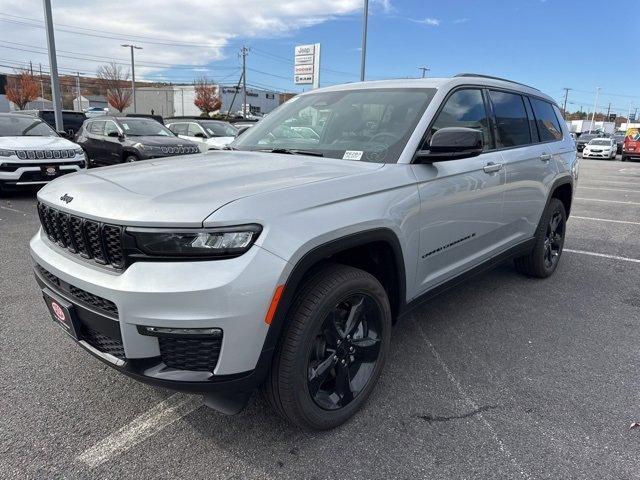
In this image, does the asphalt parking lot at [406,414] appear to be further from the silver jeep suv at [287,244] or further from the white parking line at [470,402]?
the silver jeep suv at [287,244]

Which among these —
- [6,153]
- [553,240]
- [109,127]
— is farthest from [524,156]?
[109,127]

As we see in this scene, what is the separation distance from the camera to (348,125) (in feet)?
10.8

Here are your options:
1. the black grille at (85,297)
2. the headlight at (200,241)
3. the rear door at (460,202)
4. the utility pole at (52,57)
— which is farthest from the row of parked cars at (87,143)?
the headlight at (200,241)

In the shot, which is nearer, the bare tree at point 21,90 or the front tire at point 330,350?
the front tire at point 330,350

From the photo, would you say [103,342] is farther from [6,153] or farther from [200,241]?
[6,153]

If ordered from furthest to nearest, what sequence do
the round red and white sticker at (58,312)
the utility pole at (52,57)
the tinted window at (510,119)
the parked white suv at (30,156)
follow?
the utility pole at (52,57) < the parked white suv at (30,156) < the tinted window at (510,119) < the round red and white sticker at (58,312)

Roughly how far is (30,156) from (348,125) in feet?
A: 25.2

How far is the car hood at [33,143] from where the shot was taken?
864cm

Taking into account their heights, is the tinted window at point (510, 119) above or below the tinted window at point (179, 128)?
above

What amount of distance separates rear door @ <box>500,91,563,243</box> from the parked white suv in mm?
8027

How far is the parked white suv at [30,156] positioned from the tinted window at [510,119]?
8007 mm

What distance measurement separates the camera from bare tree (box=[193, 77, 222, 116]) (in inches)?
2625

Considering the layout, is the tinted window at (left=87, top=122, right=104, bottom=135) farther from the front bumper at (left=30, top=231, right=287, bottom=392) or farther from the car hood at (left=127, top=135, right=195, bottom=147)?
the front bumper at (left=30, top=231, right=287, bottom=392)

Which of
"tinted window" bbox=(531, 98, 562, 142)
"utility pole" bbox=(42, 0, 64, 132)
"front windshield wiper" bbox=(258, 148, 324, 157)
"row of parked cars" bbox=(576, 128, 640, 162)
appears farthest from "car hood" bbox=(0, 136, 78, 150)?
"row of parked cars" bbox=(576, 128, 640, 162)
